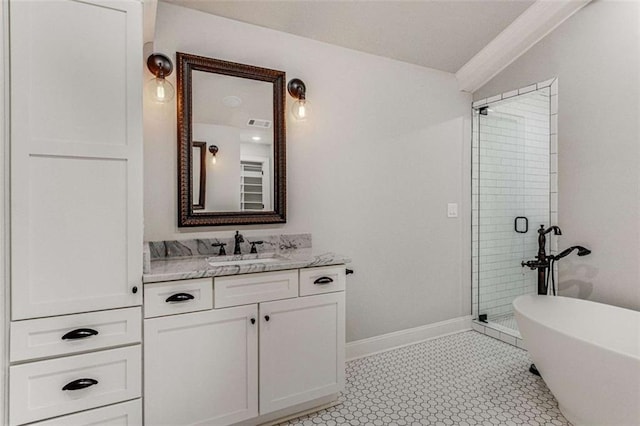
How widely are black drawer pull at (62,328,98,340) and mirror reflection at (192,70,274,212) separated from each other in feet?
3.32

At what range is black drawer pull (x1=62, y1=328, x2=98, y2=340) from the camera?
5.10ft

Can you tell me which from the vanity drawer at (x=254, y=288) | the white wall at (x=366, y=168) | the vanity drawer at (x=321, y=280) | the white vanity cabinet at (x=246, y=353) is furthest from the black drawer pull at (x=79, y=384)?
the vanity drawer at (x=321, y=280)

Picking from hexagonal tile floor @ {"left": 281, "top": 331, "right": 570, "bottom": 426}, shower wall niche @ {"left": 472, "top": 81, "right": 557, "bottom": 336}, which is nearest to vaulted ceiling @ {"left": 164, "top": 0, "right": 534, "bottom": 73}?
shower wall niche @ {"left": 472, "top": 81, "right": 557, "bottom": 336}

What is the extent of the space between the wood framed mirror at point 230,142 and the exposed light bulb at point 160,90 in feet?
0.24

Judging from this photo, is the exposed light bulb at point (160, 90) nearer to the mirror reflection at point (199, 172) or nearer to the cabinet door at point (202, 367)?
the mirror reflection at point (199, 172)

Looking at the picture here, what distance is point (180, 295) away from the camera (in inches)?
70.1

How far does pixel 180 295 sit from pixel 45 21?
130 cm

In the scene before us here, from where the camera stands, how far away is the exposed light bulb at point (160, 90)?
2203 mm

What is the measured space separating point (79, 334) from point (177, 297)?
41 cm

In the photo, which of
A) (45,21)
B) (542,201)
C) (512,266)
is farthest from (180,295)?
(542,201)

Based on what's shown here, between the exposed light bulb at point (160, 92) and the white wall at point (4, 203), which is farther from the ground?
the exposed light bulb at point (160, 92)

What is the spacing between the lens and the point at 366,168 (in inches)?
119

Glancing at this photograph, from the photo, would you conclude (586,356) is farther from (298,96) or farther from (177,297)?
(298,96)

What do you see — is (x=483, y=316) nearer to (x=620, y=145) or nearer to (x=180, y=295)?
(x=620, y=145)
